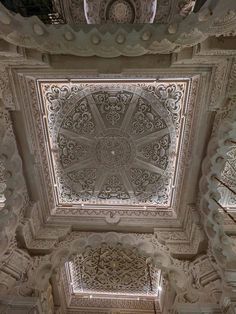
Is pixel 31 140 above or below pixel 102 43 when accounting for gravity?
below

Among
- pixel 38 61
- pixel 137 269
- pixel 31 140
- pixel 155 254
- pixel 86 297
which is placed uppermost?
pixel 38 61

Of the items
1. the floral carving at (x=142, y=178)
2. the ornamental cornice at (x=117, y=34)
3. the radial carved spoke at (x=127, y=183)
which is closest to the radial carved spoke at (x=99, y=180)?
the radial carved spoke at (x=127, y=183)

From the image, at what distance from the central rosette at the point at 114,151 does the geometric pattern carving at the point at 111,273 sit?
147 cm

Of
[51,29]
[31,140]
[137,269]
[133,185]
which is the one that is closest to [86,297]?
[137,269]

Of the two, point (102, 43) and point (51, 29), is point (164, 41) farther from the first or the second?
point (51, 29)

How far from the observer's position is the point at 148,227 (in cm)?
408

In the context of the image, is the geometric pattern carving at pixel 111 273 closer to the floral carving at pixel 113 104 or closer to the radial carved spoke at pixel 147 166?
the radial carved spoke at pixel 147 166

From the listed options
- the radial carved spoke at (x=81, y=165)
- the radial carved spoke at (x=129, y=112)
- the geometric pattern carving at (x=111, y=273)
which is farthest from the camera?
the geometric pattern carving at (x=111, y=273)

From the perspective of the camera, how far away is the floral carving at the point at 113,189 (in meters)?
4.10

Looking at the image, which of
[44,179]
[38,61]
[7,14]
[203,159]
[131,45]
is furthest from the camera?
[44,179]

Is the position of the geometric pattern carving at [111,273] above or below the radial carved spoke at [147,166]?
below

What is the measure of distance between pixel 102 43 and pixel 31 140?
1.76m

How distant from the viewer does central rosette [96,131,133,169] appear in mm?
3846

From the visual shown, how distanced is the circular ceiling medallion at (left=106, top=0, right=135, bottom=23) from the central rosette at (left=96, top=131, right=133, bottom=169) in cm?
155
